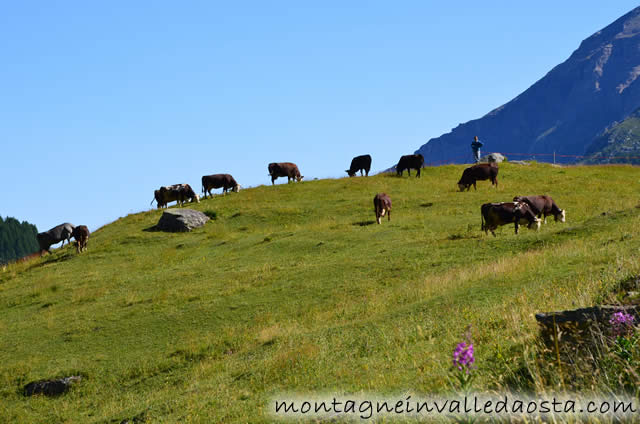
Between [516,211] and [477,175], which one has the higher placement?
[477,175]

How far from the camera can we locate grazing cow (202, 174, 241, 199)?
55344 millimetres

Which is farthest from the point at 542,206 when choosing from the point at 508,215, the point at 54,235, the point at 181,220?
the point at 54,235

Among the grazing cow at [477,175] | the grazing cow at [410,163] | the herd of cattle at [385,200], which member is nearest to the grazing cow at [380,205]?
the herd of cattle at [385,200]

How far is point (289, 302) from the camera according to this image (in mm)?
22422

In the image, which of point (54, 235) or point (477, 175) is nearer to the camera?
point (477, 175)

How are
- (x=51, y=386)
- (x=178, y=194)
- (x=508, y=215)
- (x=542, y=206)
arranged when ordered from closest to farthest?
1. (x=51, y=386)
2. (x=508, y=215)
3. (x=542, y=206)
4. (x=178, y=194)

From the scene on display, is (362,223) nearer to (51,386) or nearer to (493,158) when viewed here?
(51,386)

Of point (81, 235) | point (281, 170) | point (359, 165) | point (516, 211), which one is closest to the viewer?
point (516, 211)

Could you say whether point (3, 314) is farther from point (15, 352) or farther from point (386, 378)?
point (386, 378)

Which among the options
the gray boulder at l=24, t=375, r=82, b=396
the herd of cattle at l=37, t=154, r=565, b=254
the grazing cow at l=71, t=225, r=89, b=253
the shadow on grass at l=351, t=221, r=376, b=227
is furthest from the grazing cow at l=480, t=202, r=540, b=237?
the grazing cow at l=71, t=225, r=89, b=253

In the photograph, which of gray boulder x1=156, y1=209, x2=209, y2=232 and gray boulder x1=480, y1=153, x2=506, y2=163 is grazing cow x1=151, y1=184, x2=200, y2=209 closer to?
gray boulder x1=156, y1=209, x2=209, y2=232

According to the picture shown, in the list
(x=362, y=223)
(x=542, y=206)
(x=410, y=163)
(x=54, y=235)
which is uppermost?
(x=410, y=163)

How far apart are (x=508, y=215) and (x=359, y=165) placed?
32483 mm

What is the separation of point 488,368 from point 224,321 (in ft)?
45.0
